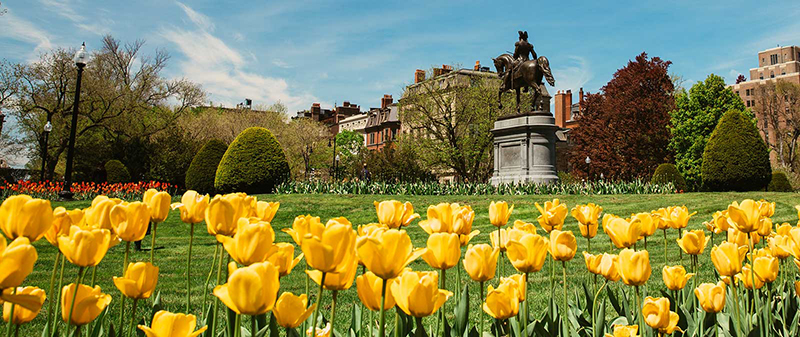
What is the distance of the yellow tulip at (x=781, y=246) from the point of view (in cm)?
230

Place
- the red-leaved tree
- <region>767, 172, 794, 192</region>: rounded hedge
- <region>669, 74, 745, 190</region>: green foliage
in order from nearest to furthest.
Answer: <region>767, 172, 794, 192</region>: rounded hedge
<region>669, 74, 745, 190</region>: green foliage
the red-leaved tree

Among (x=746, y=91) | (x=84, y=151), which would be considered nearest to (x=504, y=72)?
(x=84, y=151)

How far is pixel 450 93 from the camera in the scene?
3272 centimetres

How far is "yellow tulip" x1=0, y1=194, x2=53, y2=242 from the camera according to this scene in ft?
4.53

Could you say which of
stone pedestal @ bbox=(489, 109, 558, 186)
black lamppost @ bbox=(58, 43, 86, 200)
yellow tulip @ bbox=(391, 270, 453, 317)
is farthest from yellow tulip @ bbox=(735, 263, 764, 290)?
black lamppost @ bbox=(58, 43, 86, 200)

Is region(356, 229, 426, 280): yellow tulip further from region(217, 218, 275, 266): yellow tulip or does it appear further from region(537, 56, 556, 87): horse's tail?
region(537, 56, 556, 87): horse's tail

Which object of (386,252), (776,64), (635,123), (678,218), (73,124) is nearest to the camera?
(386,252)

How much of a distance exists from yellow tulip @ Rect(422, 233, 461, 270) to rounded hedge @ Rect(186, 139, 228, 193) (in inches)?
846

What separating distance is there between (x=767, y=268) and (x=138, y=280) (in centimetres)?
264

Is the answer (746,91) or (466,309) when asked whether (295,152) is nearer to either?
(466,309)

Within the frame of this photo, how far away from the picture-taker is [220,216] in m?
1.64

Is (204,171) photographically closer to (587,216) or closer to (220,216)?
(587,216)

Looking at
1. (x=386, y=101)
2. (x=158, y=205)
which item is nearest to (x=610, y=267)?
(x=158, y=205)

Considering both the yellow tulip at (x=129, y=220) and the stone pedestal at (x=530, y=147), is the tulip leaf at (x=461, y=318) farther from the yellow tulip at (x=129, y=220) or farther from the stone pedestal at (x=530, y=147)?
the stone pedestal at (x=530, y=147)
